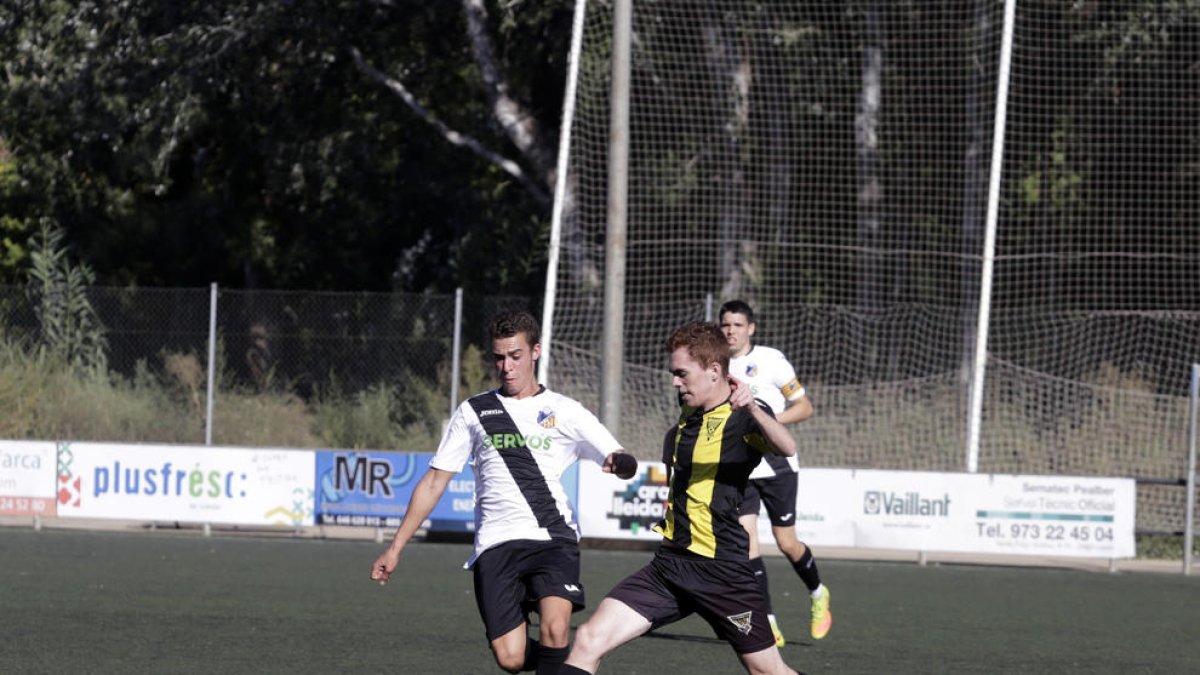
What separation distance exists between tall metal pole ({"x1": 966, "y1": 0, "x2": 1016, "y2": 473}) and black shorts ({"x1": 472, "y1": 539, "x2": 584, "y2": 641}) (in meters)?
10.5

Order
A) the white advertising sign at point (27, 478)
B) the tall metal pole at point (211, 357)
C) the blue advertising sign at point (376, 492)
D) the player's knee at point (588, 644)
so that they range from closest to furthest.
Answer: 1. the player's knee at point (588, 644)
2. the blue advertising sign at point (376, 492)
3. the white advertising sign at point (27, 478)
4. the tall metal pole at point (211, 357)

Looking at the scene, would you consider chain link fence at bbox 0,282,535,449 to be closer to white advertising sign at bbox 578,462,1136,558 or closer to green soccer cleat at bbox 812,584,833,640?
white advertising sign at bbox 578,462,1136,558

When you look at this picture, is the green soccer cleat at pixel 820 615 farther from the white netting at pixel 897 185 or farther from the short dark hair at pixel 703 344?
the white netting at pixel 897 185

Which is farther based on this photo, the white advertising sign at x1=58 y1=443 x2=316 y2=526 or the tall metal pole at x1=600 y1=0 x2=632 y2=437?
the white advertising sign at x1=58 y1=443 x2=316 y2=526

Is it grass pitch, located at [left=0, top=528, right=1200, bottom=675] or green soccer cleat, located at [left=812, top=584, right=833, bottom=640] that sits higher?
green soccer cleat, located at [left=812, top=584, right=833, bottom=640]

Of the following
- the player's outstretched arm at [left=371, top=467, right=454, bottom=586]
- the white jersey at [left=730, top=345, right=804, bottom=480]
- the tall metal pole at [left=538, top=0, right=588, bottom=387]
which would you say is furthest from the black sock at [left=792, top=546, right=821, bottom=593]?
the tall metal pole at [left=538, top=0, right=588, bottom=387]

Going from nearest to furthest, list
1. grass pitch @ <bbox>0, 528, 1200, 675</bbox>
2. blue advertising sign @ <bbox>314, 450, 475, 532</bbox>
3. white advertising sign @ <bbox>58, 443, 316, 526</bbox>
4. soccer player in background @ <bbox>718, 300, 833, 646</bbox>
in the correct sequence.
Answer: grass pitch @ <bbox>0, 528, 1200, 675</bbox>
soccer player in background @ <bbox>718, 300, 833, 646</bbox>
blue advertising sign @ <bbox>314, 450, 475, 532</bbox>
white advertising sign @ <bbox>58, 443, 316, 526</bbox>

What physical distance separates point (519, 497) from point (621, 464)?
63 cm

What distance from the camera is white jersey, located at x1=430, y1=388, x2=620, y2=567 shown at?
675 cm

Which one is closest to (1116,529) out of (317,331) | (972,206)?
(972,206)

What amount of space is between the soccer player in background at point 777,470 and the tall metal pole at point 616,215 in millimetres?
5596

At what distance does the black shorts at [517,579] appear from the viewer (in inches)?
263

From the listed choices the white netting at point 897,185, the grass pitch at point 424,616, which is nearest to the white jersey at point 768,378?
the grass pitch at point 424,616

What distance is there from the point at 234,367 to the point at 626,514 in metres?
6.66
